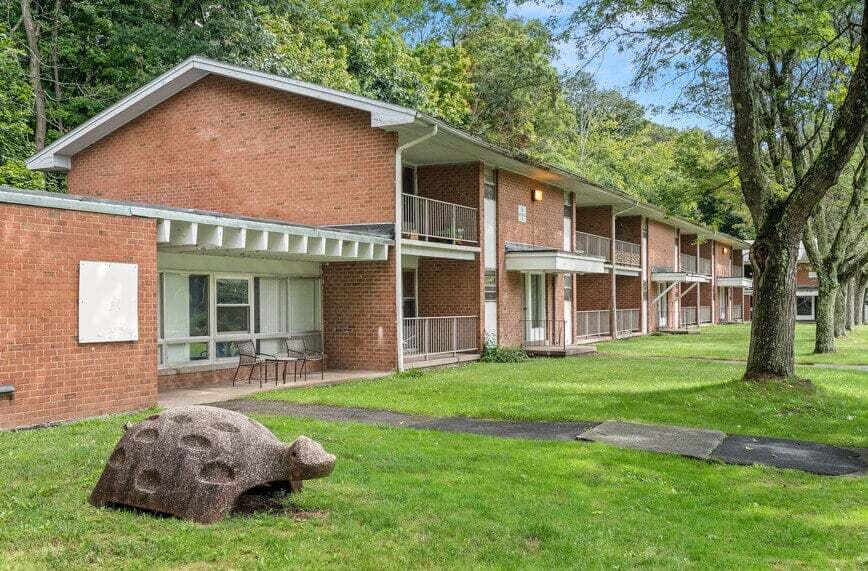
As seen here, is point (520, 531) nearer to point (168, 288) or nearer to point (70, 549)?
point (70, 549)

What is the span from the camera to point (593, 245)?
2964 cm

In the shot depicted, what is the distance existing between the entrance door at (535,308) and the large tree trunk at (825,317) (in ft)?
26.5

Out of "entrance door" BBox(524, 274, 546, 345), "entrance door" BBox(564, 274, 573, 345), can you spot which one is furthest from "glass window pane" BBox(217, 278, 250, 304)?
"entrance door" BBox(564, 274, 573, 345)

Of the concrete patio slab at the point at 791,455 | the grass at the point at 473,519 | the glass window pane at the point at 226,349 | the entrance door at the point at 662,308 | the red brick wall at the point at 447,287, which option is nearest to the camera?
the grass at the point at 473,519

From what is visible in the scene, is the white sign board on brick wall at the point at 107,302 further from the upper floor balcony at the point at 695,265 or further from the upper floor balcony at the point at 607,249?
the upper floor balcony at the point at 695,265

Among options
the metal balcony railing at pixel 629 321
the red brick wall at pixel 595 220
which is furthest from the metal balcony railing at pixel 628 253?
the metal balcony railing at pixel 629 321

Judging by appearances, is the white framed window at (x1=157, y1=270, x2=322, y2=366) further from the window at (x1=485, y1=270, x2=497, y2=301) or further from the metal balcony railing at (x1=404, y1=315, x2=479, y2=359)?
the window at (x1=485, y1=270, x2=497, y2=301)

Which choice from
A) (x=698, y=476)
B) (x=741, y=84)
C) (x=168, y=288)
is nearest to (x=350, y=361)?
(x=168, y=288)

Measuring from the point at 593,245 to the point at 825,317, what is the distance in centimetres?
916

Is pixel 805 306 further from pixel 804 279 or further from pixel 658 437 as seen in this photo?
pixel 658 437

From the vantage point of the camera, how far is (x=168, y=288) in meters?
13.8

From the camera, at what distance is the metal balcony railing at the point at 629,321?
3226 centimetres

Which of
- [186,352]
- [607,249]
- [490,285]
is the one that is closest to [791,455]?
[186,352]

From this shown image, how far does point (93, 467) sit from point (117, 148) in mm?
14504
